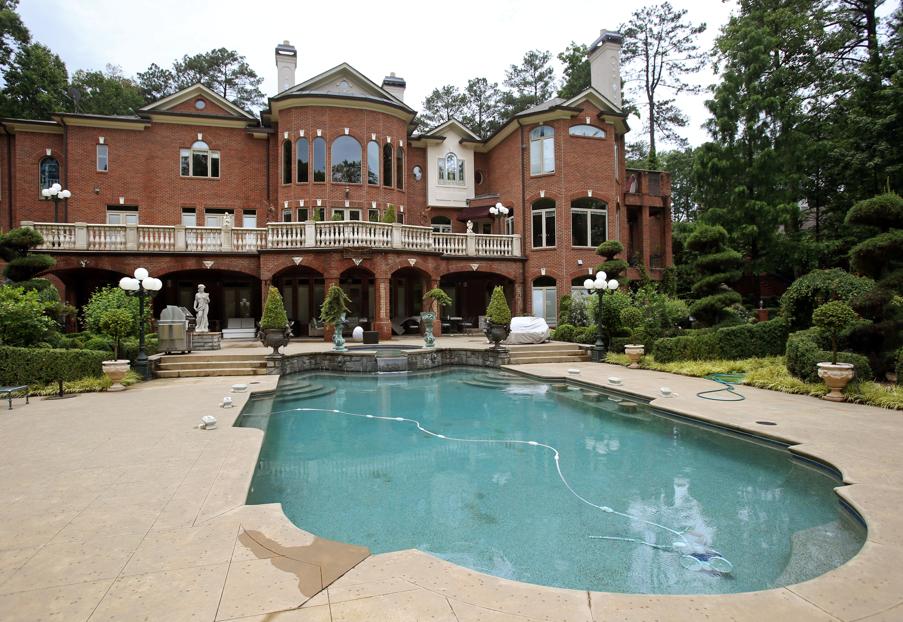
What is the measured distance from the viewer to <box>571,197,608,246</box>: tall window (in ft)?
77.2

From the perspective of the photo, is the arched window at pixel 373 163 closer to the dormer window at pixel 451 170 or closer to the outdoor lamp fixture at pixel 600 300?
the dormer window at pixel 451 170

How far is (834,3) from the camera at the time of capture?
24.9 m

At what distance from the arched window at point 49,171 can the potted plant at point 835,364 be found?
28.5 meters

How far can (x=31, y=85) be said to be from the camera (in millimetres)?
27281

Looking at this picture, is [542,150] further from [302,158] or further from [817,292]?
[817,292]

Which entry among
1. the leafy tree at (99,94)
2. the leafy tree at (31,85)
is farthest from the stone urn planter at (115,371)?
the leafy tree at (99,94)

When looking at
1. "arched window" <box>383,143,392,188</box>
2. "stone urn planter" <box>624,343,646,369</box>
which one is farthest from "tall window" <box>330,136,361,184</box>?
"stone urn planter" <box>624,343,646,369</box>

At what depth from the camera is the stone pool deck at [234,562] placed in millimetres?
2947

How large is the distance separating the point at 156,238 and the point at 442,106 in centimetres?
2746

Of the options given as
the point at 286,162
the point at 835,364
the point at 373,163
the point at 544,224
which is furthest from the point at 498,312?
the point at 286,162

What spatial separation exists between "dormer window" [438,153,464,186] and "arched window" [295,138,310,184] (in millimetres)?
7111

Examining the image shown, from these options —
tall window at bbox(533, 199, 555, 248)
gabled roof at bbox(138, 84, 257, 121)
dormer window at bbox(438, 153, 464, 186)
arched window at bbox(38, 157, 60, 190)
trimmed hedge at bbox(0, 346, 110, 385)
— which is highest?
gabled roof at bbox(138, 84, 257, 121)

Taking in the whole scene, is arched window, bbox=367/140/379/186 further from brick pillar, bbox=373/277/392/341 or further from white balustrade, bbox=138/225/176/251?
white balustrade, bbox=138/225/176/251

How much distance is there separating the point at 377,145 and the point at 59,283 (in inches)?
561
